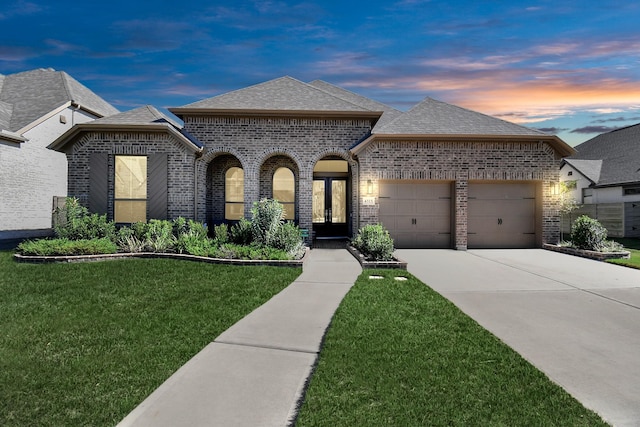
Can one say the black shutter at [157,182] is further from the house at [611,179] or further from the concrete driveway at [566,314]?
the house at [611,179]

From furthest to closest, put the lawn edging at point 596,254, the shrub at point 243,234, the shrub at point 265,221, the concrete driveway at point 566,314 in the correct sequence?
the shrub at point 243,234, the lawn edging at point 596,254, the shrub at point 265,221, the concrete driveway at point 566,314

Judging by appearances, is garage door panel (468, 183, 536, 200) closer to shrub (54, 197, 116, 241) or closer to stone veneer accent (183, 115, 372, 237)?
stone veneer accent (183, 115, 372, 237)

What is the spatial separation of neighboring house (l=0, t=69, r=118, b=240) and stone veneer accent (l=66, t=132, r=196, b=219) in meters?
6.55

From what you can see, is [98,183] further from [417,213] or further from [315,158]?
[417,213]

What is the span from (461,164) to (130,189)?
12924mm

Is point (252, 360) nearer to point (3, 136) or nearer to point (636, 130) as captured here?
point (3, 136)

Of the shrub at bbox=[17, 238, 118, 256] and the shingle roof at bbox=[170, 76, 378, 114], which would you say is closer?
the shrub at bbox=[17, 238, 118, 256]

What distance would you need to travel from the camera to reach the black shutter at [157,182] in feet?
42.9

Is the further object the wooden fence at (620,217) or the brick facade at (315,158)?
the wooden fence at (620,217)

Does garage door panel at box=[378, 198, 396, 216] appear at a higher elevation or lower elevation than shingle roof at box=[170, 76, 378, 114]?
lower

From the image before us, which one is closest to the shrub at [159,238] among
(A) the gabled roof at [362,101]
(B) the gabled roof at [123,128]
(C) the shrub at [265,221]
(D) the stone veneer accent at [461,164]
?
(C) the shrub at [265,221]

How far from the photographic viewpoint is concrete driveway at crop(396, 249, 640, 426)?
3379 mm

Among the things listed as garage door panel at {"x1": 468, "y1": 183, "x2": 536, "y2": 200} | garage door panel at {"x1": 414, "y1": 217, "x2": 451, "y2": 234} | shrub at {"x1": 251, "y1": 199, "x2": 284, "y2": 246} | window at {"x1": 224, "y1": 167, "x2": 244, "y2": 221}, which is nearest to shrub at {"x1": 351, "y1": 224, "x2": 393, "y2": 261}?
shrub at {"x1": 251, "y1": 199, "x2": 284, "y2": 246}

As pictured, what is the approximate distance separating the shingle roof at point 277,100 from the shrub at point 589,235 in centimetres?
887
